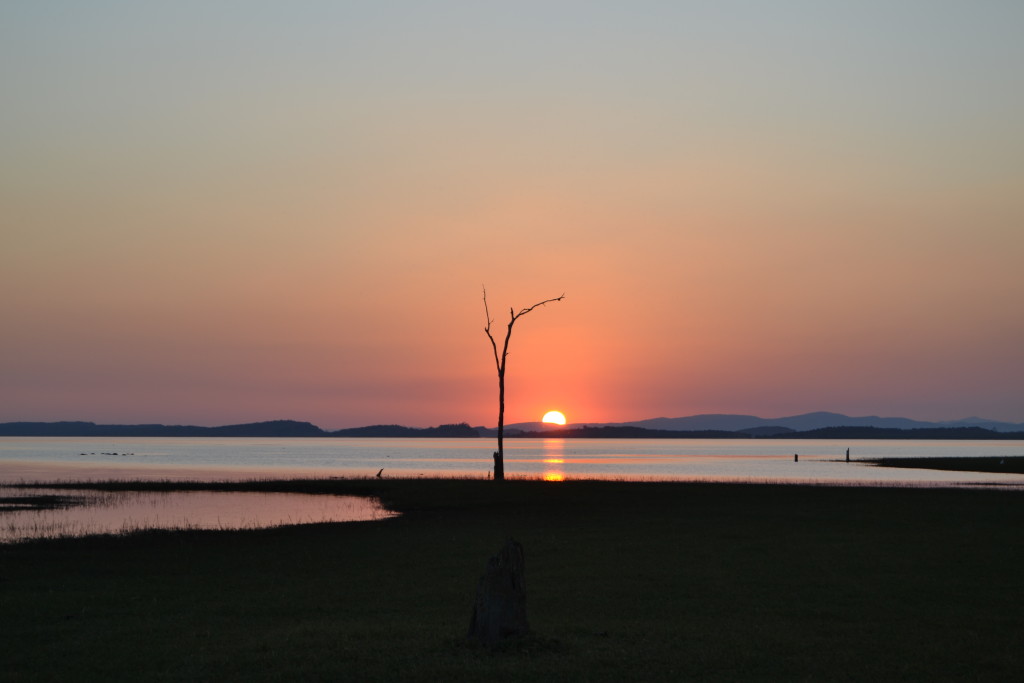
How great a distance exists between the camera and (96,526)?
1551 inches

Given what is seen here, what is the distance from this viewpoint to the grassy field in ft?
A: 47.9

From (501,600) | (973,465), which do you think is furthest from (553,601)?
(973,465)

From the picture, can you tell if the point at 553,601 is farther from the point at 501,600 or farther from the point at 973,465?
the point at 973,465

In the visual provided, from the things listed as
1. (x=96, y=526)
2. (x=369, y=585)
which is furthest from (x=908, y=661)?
(x=96, y=526)

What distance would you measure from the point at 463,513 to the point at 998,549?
72.1ft

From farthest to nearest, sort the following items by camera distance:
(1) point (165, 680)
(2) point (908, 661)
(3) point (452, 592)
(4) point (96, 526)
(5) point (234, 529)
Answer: (4) point (96, 526) < (5) point (234, 529) < (3) point (452, 592) < (2) point (908, 661) < (1) point (165, 680)

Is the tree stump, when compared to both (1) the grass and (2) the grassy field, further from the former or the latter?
(1) the grass

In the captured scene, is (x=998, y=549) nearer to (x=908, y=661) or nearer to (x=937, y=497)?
(x=908, y=661)

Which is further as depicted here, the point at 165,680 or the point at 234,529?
the point at 234,529

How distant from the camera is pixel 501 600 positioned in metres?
15.4

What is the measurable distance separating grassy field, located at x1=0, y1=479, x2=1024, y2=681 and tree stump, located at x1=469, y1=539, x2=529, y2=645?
1.32 ft

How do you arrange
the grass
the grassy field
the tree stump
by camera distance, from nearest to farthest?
the grassy field
the tree stump
the grass

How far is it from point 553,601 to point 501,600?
5082 millimetres

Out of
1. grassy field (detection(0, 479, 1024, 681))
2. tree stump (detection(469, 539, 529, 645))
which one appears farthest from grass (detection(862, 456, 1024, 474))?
tree stump (detection(469, 539, 529, 645))
